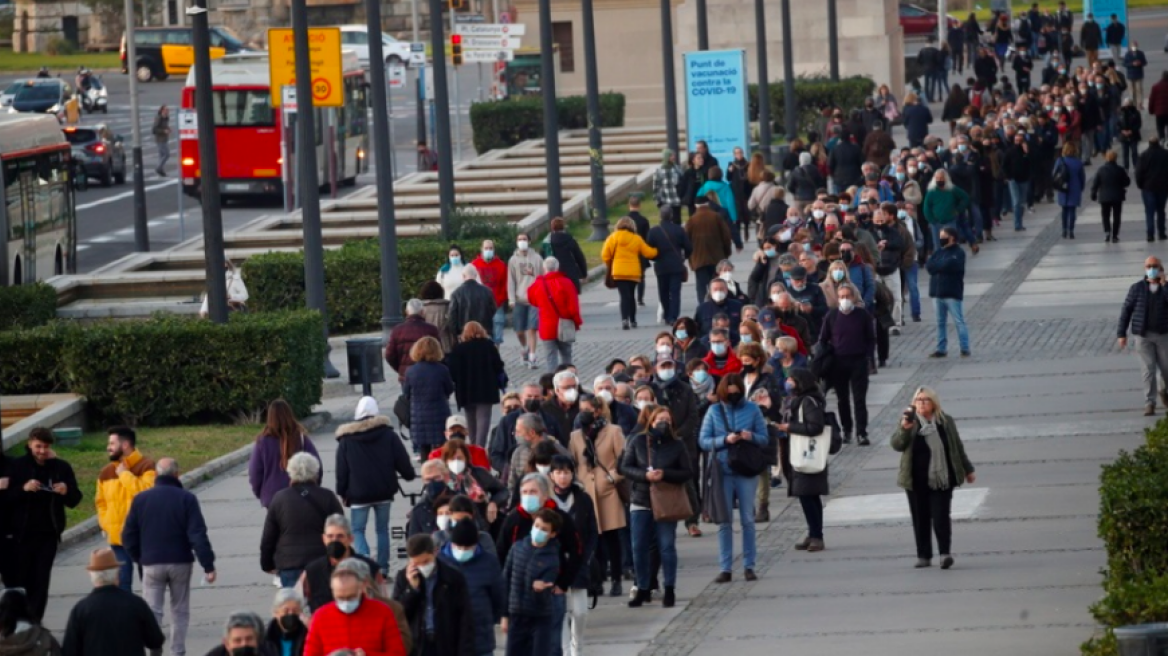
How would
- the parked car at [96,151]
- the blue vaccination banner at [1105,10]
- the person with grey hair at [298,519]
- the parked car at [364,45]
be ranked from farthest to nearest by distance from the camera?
the parked car at [364,45] → the blue vaccination banner at [1105,10] → the parked car at [96,151] → the person with grey hair at [298,519]

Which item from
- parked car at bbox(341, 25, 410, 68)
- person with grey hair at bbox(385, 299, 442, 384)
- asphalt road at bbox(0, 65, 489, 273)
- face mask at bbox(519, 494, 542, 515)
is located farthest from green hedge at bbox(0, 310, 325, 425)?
parked car at bbox(341, 25, 410, 68)

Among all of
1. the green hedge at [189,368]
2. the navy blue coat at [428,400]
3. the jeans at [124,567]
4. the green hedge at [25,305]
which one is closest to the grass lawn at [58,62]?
the green hedge at [25,305]

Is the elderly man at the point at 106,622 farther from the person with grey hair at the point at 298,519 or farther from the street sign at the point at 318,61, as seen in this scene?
the street sign at the point at 318,61

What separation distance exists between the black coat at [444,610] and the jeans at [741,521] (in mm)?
4365

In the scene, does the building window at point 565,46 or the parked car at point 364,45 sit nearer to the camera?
the building window at point 565,46

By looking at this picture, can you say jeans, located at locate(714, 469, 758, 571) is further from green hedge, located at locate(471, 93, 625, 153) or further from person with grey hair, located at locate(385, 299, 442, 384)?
green hedge, located at locate(471, 93, 625, 153)

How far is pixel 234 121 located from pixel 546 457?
3510cm

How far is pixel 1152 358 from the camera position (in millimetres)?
21500

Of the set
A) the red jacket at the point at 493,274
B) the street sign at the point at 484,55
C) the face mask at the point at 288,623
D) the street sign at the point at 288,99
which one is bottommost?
the face mask at the point at 288,623

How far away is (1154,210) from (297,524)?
22370 mm

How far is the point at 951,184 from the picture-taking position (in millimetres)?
31828

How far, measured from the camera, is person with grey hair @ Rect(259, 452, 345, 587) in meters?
14.1

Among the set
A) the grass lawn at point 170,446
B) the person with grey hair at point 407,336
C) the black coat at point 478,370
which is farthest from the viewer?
the grass lawn at point 170,446

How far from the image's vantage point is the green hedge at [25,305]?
27.9 m
